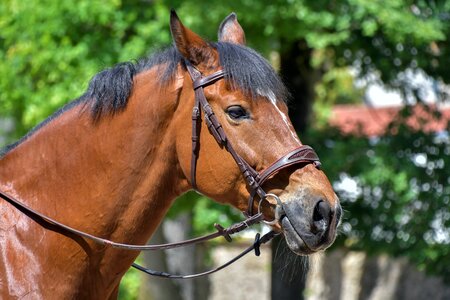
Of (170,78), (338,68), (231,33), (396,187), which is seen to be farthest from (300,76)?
(170,78)

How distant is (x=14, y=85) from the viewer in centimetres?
1000

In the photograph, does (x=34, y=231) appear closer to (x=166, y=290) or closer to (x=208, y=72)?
(x=208, y=72)

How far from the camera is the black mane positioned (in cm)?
401

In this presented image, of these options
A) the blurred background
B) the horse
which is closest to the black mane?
the horse

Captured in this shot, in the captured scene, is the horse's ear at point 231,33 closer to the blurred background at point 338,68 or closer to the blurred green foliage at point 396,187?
the blurred background at point 338,68

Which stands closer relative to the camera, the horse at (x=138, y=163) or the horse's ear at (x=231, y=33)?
the horse at (x=138, y=163)

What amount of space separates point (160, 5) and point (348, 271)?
6.29 metres

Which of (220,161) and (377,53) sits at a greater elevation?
(220,161)

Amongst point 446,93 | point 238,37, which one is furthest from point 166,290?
point 238,37

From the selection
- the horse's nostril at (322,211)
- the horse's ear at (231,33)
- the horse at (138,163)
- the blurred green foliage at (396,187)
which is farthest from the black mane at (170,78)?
the blurred green foliage at (396,187)

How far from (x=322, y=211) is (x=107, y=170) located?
100cm

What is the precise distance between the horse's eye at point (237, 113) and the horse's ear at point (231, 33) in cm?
58

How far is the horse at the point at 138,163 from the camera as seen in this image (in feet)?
12.9

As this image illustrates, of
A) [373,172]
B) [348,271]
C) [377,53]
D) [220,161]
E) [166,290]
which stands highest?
[220,161]
